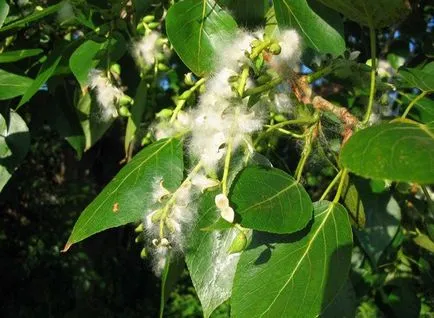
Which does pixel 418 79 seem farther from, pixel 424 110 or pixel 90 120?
pixel 90 120

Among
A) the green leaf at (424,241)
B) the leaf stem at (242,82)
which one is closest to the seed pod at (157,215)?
the leaf stem at (242,82)

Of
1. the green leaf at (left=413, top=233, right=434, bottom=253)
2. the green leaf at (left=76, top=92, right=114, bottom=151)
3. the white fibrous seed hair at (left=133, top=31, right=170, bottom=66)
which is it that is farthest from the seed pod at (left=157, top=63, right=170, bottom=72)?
the green leaf at (left=413, top=233, right=434, bottom=253)

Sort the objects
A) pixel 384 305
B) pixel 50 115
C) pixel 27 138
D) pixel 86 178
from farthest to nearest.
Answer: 1. pixel 86 178
2. pixel 384 305
3. pixel 50 115
4. pixel 27 138

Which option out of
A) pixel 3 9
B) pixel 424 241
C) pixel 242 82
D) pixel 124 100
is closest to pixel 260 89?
pixel 242 82

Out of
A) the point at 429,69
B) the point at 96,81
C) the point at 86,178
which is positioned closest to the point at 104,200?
the point at 96,81

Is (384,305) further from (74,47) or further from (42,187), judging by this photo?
(42,187)

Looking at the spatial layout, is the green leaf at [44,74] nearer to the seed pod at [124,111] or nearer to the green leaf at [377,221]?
the seed pod at [124,111]
